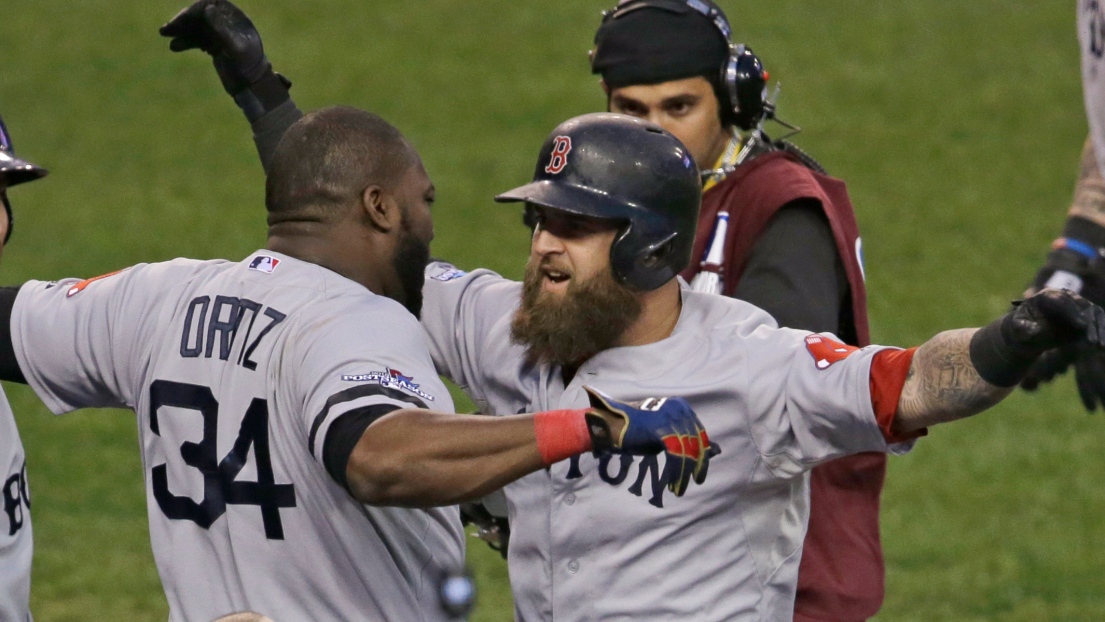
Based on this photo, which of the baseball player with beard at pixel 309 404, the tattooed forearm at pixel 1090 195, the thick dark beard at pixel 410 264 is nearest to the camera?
the baseball player with beard at pixel 309 404

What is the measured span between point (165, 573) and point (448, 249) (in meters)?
10.1

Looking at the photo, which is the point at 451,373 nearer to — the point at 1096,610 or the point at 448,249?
the point at 1096,610

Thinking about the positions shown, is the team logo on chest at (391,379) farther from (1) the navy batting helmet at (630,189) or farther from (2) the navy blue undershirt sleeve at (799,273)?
(2) the navy blue undershirt sleeve at (799,273)

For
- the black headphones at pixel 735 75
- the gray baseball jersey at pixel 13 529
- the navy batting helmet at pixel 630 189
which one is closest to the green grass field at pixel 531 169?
the black headphones at pixel 735 75

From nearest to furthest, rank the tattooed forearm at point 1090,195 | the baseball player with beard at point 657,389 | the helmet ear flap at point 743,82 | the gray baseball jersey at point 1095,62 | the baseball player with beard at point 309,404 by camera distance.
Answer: the gray baseball jersey at point 1095,62, the baseball player with beard at point 309,404, the baseball player with beard at point 657,389, the helmet ear flap at point 743,82, the tattooed forearm at point 1090,195

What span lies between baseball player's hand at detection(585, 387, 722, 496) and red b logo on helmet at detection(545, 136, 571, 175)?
0.96 m

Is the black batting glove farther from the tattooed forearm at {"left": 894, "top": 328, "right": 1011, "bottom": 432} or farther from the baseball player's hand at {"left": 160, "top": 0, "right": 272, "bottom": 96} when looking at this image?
the baseball player's hand at {"left": 160, "top": 0, "right": 272, "bottom": 96}

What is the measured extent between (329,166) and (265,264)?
289mm

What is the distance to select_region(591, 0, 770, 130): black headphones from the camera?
5441mm

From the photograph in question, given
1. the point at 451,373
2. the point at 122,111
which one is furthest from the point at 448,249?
the point at 451,373

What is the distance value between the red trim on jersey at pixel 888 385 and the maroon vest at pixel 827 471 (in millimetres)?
1056

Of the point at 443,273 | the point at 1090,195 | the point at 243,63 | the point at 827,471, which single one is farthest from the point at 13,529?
the point at 1090,195

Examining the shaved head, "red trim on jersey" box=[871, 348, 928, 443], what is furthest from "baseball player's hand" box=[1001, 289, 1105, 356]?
the shaved head

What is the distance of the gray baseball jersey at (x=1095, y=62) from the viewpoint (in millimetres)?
3332
